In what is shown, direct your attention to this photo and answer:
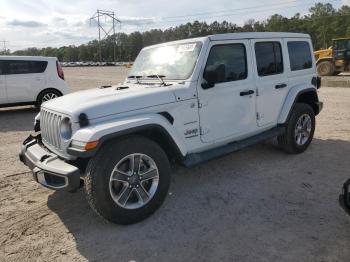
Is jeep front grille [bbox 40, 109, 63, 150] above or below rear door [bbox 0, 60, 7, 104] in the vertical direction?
below

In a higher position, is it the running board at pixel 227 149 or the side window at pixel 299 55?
the side window at pixel 299 55

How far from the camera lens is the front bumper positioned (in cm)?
342

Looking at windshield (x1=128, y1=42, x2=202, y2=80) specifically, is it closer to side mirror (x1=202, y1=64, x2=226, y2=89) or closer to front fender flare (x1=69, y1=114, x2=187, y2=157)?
side mirror (x1=202, y1=64, x2=226, y2=89)

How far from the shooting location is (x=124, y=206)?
374 centimetres

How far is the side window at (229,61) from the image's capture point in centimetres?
445

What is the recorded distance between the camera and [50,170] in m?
3.59

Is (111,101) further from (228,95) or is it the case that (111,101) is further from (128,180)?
(228,95)

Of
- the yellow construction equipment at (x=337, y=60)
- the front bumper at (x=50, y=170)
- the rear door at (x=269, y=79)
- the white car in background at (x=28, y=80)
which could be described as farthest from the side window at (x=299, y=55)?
the yellow construction equipment at (x=337, y=60)

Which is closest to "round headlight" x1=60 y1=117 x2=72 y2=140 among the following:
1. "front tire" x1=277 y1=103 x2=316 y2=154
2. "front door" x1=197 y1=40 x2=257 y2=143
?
"front door" x1=197 y1=40 x2=257 y2=143

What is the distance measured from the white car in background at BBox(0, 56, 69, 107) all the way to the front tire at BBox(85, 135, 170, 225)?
27.5 feet

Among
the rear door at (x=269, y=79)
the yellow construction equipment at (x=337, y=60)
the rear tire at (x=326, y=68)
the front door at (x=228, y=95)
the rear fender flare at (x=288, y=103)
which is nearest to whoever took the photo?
the front door at (x=228, y=95)

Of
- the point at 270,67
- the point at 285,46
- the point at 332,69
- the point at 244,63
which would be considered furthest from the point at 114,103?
the point at 332,69

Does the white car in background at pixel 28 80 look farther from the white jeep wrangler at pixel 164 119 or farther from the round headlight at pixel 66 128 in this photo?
the round headlight at pixel 66 128

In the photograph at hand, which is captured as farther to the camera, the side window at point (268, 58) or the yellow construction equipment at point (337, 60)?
the yellow construction equipment at point (337, 60)
